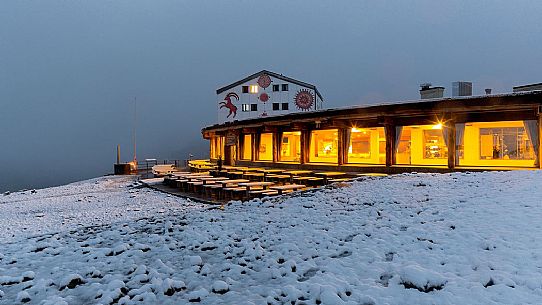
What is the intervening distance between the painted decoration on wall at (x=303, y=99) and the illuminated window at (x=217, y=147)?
1126 cm

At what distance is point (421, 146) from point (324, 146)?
645 centimetres

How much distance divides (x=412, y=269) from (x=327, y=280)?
1.28 m

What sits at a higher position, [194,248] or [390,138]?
[390,138]

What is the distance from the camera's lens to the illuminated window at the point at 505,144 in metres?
17.2

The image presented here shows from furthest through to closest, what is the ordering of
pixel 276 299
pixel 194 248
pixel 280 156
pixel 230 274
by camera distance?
pixel 280 156, pixel 194 248, pixel 230 274, pixel 276 299

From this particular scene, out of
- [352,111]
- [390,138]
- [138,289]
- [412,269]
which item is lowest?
[138,289]

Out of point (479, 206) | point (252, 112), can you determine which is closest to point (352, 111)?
point (479, 206)

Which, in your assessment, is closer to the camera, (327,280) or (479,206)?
(327,280)

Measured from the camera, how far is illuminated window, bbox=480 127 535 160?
17188mm

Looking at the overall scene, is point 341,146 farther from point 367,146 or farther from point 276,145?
point 276,145

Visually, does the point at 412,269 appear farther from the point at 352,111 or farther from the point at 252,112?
the point at 252,112

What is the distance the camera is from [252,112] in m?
42.8

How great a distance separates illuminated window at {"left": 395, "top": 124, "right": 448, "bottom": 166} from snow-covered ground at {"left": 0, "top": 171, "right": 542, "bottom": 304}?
8.73 meters

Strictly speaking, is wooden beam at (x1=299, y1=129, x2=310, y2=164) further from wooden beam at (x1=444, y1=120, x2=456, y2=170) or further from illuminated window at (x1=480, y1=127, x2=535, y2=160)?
illuminated window at (x1=480, y1=127, x2=535, y2=160)
